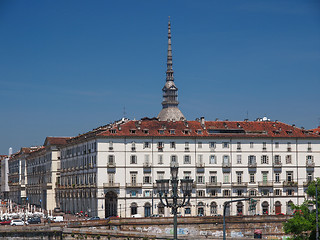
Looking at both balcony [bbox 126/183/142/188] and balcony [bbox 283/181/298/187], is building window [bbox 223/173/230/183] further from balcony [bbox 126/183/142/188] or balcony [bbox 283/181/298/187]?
balcony [bbox 126/183/142/188]

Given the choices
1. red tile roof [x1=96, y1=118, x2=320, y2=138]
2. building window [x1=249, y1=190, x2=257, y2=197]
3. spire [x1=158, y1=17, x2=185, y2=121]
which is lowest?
building window [x1=249, y1=190, x2=257, y2=197]

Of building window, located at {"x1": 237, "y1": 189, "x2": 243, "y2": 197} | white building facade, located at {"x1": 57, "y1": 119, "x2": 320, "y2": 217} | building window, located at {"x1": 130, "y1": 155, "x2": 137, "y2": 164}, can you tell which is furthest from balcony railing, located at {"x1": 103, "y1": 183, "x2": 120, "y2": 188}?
building window, located at {"x1": 237, "y1": 189, "x2": 243, "y2": 197}

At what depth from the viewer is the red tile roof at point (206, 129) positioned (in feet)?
409

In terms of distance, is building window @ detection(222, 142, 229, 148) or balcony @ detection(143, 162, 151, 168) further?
building window @ detection(222, 142, 229, 148)

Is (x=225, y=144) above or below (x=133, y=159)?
above

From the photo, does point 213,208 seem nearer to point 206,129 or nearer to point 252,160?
point 252,160

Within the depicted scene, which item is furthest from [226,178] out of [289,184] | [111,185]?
[111,185]

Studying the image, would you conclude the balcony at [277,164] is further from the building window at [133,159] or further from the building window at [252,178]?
the building window at [133,159]

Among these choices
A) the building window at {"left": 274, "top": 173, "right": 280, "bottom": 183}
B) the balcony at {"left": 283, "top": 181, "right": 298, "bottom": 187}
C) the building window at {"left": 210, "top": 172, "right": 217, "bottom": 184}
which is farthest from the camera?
the building window at {"left": 274, "top": 173, "right": 280, "bottom": 183}

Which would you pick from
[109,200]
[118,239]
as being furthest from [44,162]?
[118,239]

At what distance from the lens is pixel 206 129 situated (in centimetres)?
12975

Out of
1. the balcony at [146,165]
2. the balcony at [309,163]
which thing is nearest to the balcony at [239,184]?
the balcony at [309,163]

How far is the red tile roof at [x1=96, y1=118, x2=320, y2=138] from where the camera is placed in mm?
124562

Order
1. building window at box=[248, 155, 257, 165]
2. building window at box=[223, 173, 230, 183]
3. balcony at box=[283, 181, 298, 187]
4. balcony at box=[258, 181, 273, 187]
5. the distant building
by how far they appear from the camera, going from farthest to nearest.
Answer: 1. the distant building
2. building window at box=[248, 155, 257, 165]
3. balcony at box=[283, 181, 298, 187]
4. balcony at box=[258, 181, 273, 187]
5. building window at box=[223, 173, 230, 183]
